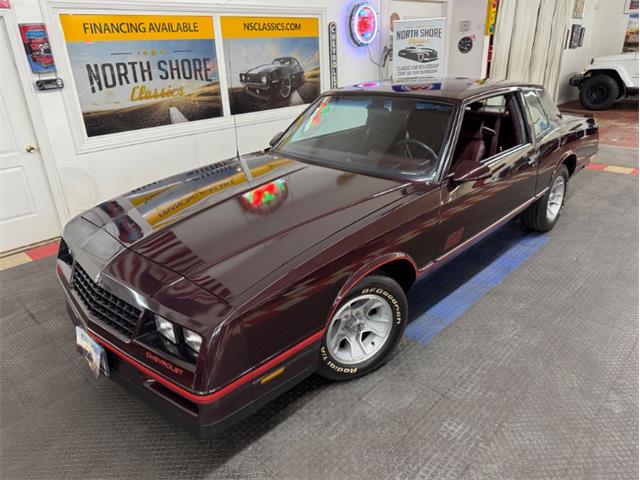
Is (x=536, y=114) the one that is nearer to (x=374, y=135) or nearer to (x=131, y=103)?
(x=374, y=135)

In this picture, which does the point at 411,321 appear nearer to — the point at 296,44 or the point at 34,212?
→ the point at 34,212

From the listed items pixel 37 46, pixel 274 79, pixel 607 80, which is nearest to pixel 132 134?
pixel 37 46

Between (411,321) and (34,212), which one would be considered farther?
(34,212)

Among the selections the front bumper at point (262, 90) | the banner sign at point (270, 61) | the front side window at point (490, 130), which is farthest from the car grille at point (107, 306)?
the front bumper at point (262, 90)

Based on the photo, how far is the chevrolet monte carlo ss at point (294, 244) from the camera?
171 centimetres

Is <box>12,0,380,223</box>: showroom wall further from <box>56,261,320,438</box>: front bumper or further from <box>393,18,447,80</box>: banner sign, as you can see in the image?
<box>56,261,320,438</box>: front bumper

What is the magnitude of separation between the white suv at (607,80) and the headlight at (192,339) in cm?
1216

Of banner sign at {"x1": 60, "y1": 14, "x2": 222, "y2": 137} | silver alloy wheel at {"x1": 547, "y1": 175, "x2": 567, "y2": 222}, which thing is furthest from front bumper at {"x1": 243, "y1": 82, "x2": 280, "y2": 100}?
silver alloy wheel at {"x1": 547, "y1": 175, "x2": 567, "y2": 222}

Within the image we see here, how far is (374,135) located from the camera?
9.52 ft

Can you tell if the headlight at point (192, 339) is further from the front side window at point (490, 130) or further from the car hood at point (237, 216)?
the front side window at point (490, 130)

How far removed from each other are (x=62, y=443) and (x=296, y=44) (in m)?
5.32

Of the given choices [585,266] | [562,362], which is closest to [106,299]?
[562,362]

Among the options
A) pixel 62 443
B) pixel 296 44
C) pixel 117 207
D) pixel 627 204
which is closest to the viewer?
pixel 62 443

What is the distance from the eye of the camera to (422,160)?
2.64 m
